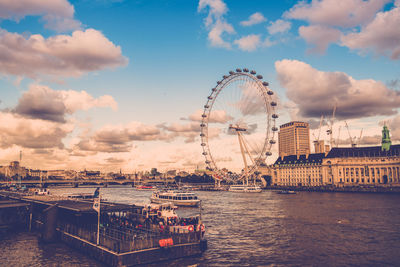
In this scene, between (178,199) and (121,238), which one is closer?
(121,238)

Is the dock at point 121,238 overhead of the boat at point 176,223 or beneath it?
beneath

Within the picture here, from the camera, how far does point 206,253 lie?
4009 centimetres

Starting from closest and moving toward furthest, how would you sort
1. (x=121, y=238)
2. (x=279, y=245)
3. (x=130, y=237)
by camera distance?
(x=121, y=238), (x=130, y=237), (x=279, y=245)

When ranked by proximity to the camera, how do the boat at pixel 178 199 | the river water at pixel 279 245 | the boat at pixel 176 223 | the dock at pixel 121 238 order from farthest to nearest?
the boat at pixel 178 199, the boat at pixel 176 223, the river water at pixel 279 245, the dock at pixel 121 238

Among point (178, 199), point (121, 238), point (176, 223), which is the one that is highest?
point (176, 223)

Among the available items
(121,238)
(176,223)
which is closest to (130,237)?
(121,238)

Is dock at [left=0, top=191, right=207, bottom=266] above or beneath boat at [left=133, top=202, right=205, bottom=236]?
beneath

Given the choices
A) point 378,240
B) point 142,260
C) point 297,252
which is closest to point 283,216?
point 378,240

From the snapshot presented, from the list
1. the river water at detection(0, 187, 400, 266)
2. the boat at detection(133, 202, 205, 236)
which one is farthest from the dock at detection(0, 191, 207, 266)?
the river water at detection(0, 187, 400, 266)

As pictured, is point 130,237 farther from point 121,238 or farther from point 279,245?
point 279,245

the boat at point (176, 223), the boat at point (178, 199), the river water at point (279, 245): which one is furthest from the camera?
the boat at point (178, 199)

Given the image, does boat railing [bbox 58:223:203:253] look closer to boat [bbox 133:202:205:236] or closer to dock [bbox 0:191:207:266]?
dock [bbox 0:191:207:266]

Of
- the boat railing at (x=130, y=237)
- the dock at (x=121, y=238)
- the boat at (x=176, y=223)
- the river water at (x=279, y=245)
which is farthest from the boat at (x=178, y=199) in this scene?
the boat railing at (x=130, y=237)

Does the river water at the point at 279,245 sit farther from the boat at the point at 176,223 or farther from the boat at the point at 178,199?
the boat at the point at 178,199
